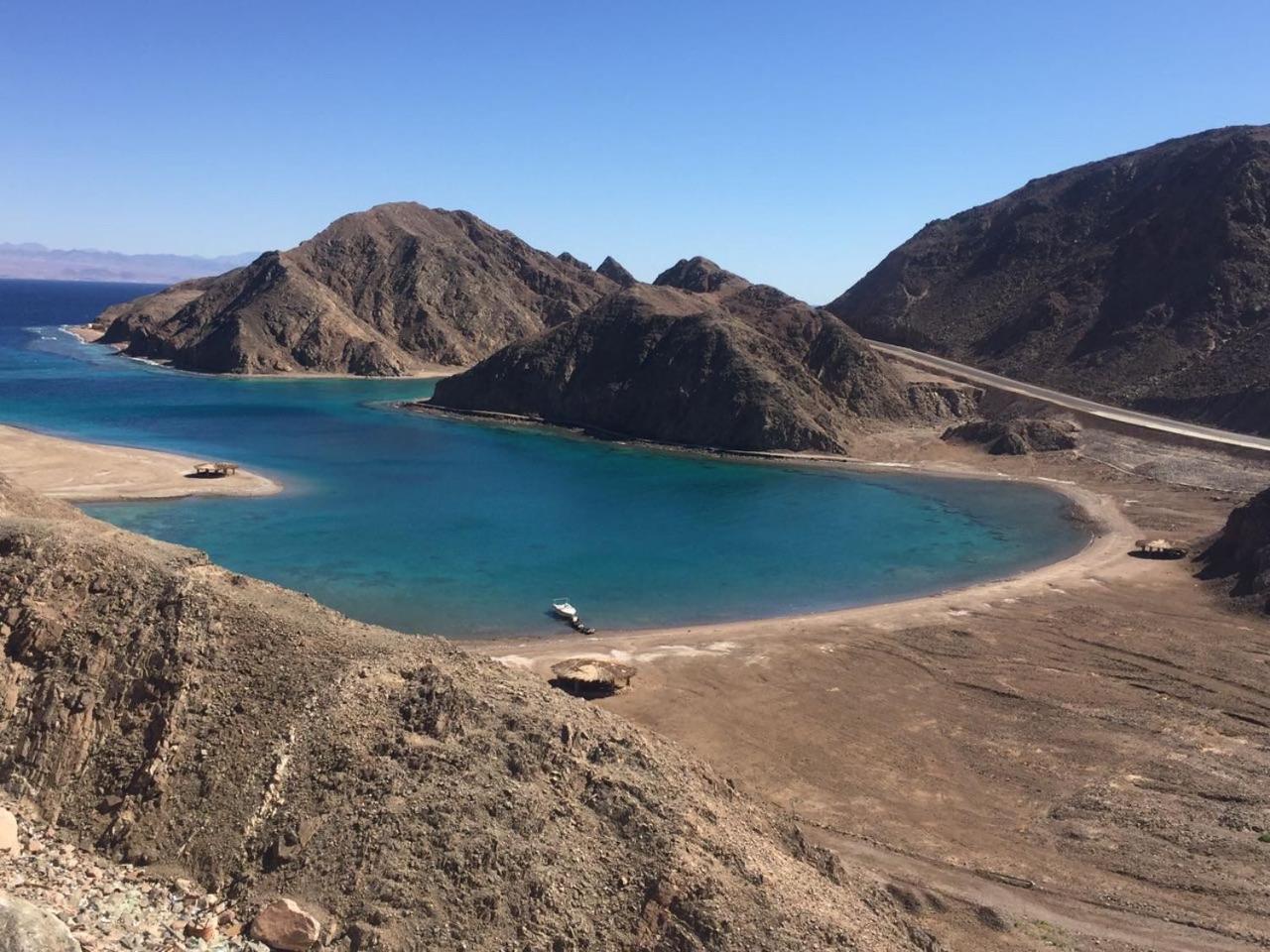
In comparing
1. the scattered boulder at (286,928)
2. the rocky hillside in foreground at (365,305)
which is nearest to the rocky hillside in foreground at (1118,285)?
the rocky hillside in foreground at (365,305)

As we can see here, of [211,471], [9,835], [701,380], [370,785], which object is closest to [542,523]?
[211,471]

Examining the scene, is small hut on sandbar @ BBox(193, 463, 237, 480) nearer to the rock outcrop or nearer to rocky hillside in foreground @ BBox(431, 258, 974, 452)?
rocky hillside in foreground @ BBox(431, 258, 974, 452)

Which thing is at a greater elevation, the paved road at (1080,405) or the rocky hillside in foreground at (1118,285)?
the rocky hillside in foreground at (1118,285)

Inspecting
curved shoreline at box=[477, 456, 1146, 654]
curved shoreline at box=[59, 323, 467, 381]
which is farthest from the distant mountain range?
curved shoreline at box=[477, 456, 1146, 654]

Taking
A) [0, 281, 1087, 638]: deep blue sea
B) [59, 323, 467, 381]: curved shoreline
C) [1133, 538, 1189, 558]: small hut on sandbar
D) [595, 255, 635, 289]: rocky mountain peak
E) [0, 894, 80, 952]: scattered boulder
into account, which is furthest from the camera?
[595, 255, 635, 289]: rocky mountain peak

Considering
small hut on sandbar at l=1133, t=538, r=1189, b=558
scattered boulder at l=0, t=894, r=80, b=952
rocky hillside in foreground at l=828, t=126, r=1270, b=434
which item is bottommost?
scattered boulder at l=0, t=894, r=80, b=952

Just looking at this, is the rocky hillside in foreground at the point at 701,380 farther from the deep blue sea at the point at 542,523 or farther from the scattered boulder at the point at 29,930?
the scattered boulder at the point at 29,930

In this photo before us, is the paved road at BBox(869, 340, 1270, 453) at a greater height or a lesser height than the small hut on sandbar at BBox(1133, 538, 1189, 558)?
greater
